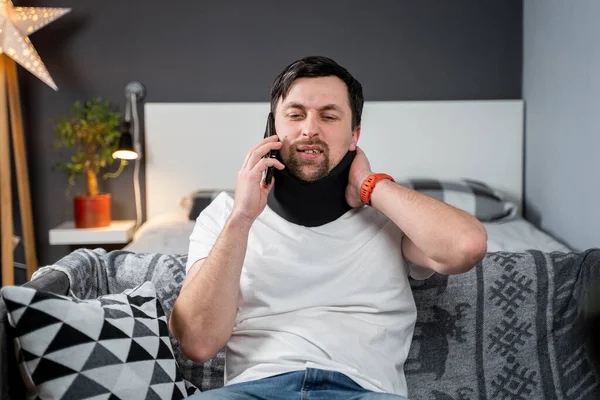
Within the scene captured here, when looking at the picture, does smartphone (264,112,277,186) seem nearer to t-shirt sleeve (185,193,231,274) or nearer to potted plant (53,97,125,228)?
t-shirt sleeve (185,193,231,274)

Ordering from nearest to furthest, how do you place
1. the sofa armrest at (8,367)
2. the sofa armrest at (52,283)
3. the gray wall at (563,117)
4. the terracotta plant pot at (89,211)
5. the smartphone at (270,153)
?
the sofa armrest at (8,367), the sofa armrest at (52,283), the smartphone at (270,153), the gray wall at (563,117), the terracotta plant pot at (89,211)

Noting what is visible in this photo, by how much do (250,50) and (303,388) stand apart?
100 inches

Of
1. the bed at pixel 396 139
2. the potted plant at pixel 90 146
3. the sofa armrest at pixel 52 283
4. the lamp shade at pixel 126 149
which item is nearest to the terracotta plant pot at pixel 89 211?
the potted plant at pixel 90 146

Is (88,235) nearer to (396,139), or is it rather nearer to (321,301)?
(396,139)

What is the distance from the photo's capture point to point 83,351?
1228 mm

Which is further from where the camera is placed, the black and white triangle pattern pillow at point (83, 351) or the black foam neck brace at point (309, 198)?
the black foam neck brace at point (309, 198)

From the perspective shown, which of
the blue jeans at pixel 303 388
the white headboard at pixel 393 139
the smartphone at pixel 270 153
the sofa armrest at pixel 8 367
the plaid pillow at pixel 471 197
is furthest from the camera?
the white headboard at pixel 393 139

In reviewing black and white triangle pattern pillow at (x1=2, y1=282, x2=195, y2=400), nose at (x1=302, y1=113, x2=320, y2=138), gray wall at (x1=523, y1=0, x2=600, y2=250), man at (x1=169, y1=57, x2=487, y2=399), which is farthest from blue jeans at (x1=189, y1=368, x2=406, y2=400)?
gray wall at (x1=523, y1=0, x2=600, y2=250)

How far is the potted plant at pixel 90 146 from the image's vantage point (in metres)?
3.28

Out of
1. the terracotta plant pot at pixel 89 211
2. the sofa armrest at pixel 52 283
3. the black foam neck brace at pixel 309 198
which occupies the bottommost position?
the terracotta plant pot at pixel 89 211

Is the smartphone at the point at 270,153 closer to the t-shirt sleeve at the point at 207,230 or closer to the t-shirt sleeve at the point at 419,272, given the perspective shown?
the t-shirt sleeve at the point at 207,230

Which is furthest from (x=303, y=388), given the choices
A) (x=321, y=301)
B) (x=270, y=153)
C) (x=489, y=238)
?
(x=489, y=238)

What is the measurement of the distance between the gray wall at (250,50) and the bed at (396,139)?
14 centimetres

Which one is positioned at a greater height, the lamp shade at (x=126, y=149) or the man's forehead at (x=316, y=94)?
the man's forehead at (x=316, y=94)
